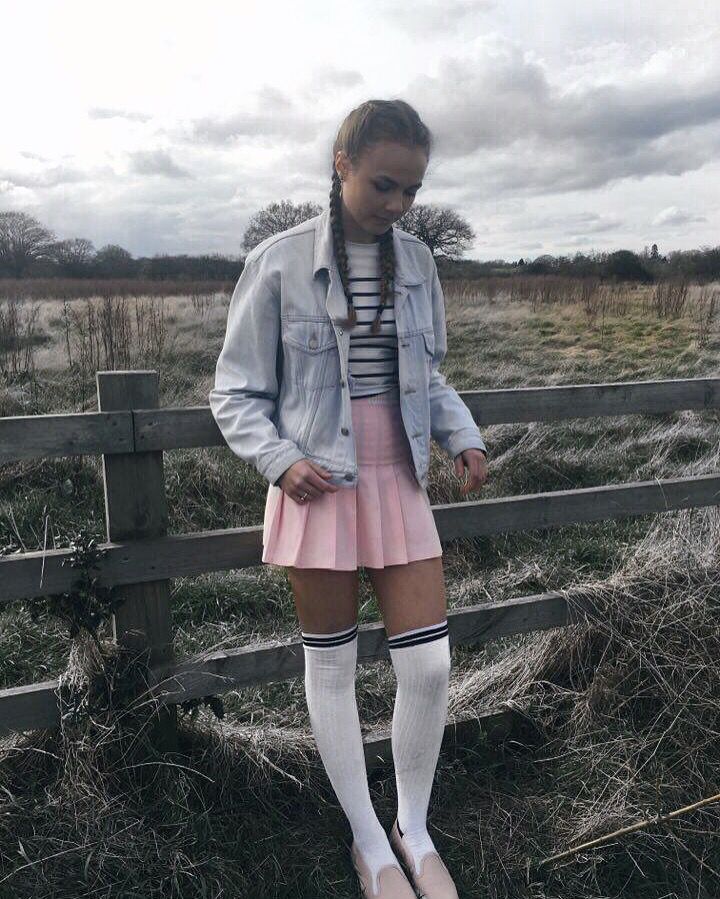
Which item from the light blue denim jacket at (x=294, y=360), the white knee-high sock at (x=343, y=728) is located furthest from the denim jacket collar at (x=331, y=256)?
the white knee-high sock at (x=343, y=728)

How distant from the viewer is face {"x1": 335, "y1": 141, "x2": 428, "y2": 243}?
1.98m

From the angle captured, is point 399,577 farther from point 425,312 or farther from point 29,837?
point 29,837

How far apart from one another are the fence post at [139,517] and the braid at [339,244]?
652 millimetres

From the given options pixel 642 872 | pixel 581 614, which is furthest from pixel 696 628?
pixel 642 872

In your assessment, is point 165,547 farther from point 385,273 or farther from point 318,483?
point 385,273

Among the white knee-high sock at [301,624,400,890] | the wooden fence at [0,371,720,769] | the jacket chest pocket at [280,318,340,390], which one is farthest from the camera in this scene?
the wooden fence at [0,371,720,769]

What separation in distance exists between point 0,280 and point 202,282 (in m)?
4.65

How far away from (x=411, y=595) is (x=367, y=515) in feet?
0.83

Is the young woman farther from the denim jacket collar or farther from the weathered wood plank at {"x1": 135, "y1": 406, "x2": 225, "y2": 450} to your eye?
the weathered wood plank at {"x1": 135, "y1": 406, "x2": 225, "y2": 450}

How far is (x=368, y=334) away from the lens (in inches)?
84.1

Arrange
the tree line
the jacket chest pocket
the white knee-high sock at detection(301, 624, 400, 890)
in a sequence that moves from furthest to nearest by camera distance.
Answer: the tree line < the white knee-high sock at detection(301, 624, 400, 890) < the jacket chest pocket

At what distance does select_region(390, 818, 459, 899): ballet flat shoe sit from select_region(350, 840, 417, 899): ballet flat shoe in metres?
0.03

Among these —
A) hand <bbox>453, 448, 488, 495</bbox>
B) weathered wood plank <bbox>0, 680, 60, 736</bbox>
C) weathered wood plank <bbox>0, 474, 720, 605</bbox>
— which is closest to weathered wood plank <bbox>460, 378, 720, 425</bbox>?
weathered wood plank <bbox>0, 474, 720, 605</bbox>

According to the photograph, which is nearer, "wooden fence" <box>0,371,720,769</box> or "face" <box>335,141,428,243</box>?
"face" <box>335,141,428,243</box>
